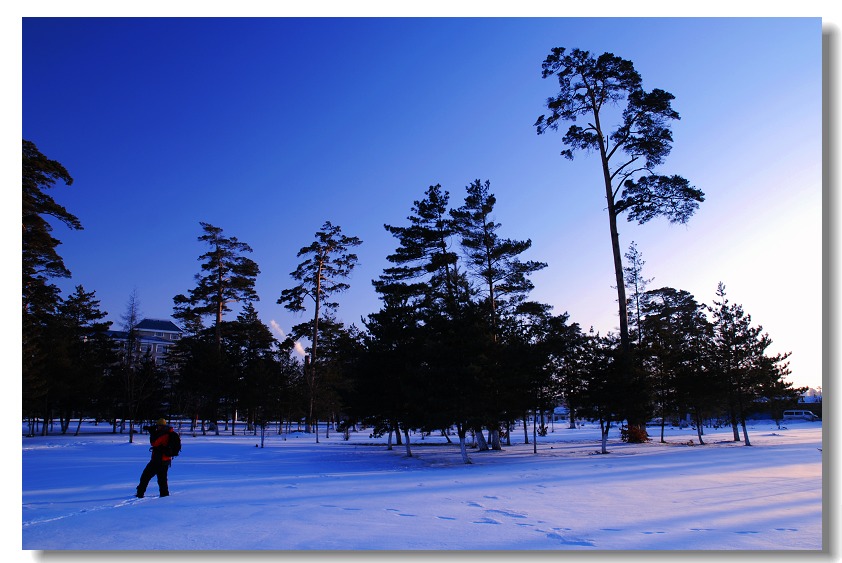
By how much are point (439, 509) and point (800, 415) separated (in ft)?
227

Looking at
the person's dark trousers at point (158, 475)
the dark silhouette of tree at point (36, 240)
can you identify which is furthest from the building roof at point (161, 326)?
the person's dark trousers at point (158, 475)

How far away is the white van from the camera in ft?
192

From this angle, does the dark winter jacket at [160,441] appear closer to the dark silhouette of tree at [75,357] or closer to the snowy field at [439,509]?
the snowy field at [439,509]

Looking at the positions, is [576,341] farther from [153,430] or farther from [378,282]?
[153,430]

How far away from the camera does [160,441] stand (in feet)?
32.1

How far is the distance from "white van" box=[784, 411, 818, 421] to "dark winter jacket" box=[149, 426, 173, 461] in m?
69.4

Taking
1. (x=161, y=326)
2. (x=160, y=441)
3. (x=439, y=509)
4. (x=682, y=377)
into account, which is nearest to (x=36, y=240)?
(x=160, y=441)

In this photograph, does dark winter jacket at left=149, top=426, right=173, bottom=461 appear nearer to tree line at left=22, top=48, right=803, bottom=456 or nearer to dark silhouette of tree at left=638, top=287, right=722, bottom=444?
tree line at left=22, top=48, right=803, bottom=456

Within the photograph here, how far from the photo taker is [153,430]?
980 centimetres

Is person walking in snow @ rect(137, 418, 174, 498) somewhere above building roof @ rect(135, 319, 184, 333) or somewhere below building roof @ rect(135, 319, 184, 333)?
below

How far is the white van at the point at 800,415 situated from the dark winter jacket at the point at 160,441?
69.4 m

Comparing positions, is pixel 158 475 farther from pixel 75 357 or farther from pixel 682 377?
pixel 75 357

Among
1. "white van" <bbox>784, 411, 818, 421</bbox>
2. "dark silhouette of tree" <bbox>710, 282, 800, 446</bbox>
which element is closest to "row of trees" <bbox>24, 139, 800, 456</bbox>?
"dark silhouette of tree" <bbox>710, 282, 800, 446</bbox>
